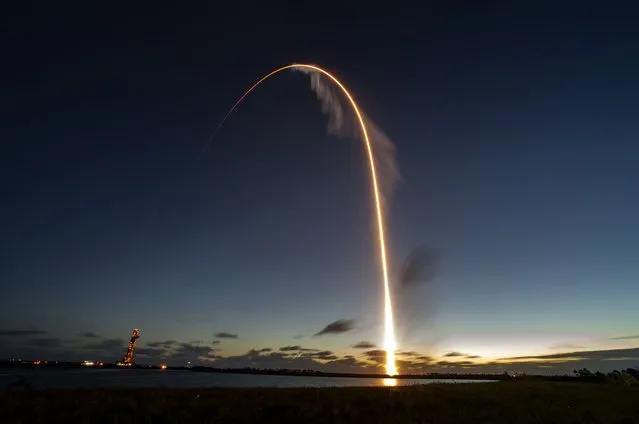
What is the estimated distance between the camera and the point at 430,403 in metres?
→ 27.5

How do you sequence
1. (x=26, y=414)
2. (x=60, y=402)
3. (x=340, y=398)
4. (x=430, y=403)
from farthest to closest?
(x=340, y=398), (x=430, y=403), (x=60, y=402), (x=26, y=414)

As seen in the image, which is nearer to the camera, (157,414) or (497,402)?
(157,414)

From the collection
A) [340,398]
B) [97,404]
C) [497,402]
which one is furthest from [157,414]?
[497,402]

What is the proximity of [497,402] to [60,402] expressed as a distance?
25504 mm

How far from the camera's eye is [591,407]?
2848cm

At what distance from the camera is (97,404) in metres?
23.2

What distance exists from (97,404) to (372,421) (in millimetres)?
13875

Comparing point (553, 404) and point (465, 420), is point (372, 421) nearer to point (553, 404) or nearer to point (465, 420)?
point (465, 420)

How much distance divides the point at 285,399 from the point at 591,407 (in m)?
19.0

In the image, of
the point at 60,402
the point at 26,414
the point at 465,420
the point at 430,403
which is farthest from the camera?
the point at 430,403

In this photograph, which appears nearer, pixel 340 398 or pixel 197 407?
pixel 197 407

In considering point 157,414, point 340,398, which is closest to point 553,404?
point 340,398

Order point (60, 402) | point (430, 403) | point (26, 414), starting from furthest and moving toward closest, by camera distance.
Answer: point (430, 403), point (60, 402), point (26, 414)

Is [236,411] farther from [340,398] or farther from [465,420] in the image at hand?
[465,420]
